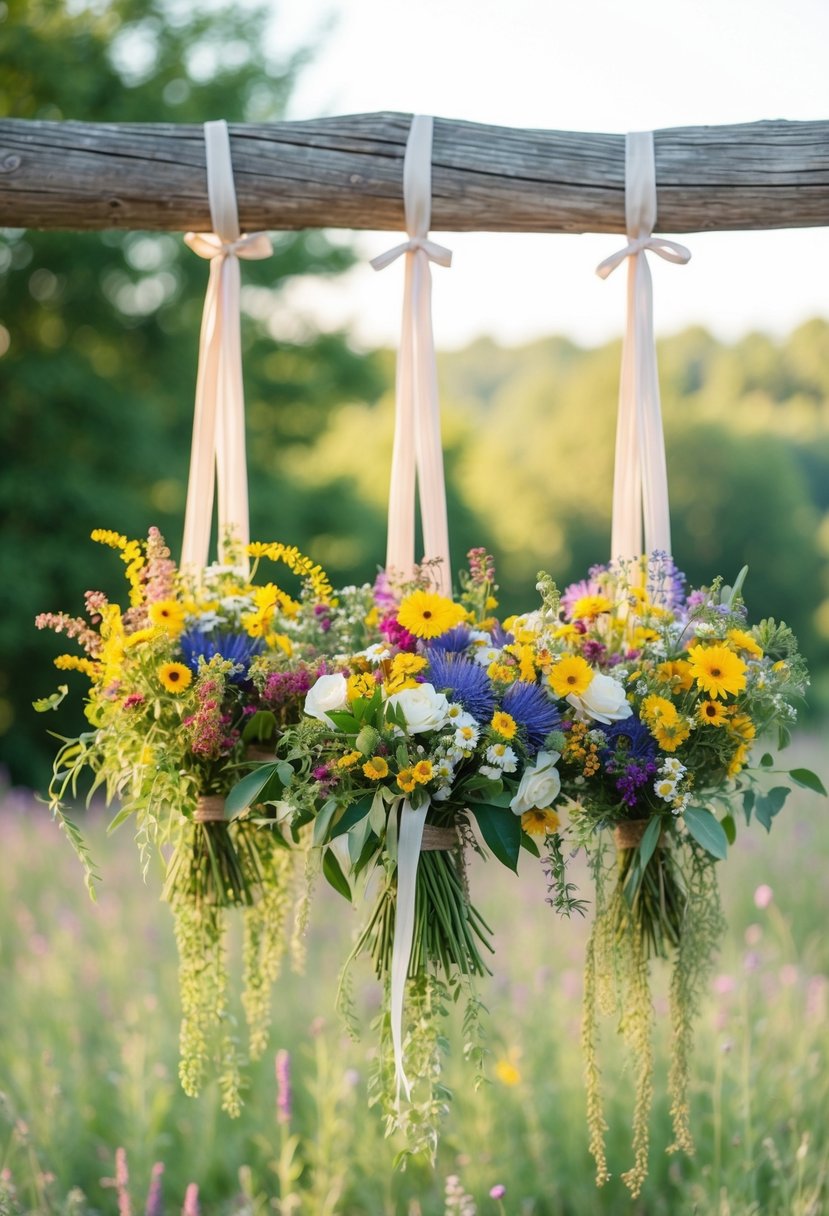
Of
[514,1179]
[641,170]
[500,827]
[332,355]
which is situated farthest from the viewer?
[332,355]

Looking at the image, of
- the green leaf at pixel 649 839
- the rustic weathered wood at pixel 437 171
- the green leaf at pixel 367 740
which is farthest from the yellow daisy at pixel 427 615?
the rustic weathered wood at pixel 437 171

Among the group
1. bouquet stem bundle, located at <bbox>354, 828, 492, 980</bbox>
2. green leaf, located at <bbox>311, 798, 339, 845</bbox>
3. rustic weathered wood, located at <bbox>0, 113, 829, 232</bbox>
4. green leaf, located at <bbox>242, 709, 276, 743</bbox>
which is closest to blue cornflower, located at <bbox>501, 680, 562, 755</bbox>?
bouquet stem bundle, located at <bbox>354, 828, 492, 980</bbox>

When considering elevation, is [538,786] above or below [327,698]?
below

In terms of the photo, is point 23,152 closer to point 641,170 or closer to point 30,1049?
point 641,170

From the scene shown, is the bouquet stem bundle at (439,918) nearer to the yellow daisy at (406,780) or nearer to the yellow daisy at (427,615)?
the yellow daisy at (406,780)

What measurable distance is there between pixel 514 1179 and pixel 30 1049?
5.43 feet

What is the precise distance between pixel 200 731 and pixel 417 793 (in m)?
0.38

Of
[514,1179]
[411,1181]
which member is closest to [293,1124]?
[411,1181]

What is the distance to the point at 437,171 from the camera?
2.22 meters

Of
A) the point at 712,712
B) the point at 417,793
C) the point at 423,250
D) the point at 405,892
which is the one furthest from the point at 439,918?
the point at 423,250

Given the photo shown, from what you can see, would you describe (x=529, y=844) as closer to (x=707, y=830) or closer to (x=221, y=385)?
(x=707, y=830)

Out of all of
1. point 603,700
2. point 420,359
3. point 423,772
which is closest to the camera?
point 423,772

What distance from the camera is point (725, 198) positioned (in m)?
2.23

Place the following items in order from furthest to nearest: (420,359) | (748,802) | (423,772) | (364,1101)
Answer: (364,1101), (420,359), (748,802), (423,772)
